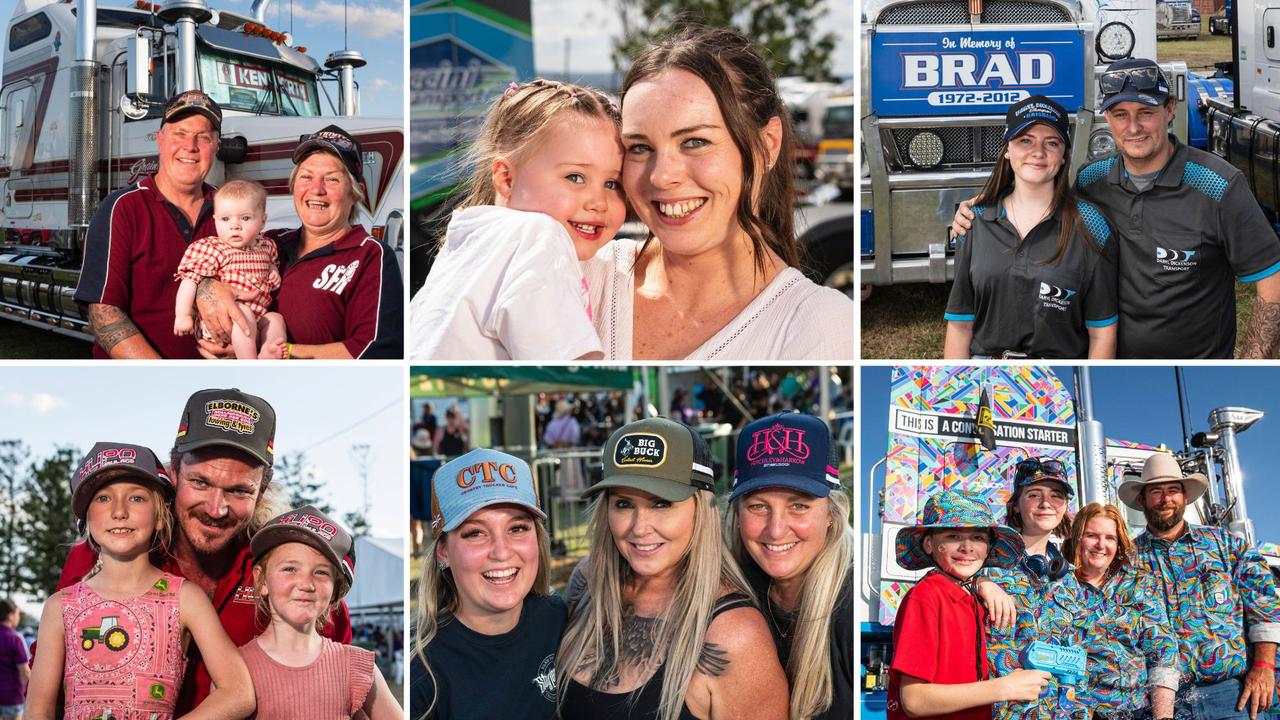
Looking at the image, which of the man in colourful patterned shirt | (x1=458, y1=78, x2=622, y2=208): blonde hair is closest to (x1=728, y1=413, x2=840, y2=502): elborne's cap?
(x1=458, y1=78, x2=622, y2=208): blonde hair

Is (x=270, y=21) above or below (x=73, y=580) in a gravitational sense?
above

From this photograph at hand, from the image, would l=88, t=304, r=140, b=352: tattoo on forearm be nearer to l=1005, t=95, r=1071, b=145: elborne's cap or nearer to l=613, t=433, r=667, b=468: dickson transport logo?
l=613, t=433, r=667, b=468: dickson transport logo

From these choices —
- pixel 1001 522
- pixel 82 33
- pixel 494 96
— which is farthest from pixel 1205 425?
pixel 82 33

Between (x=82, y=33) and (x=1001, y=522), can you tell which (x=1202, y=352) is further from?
(x=82, y=33)

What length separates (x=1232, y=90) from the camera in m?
4.09

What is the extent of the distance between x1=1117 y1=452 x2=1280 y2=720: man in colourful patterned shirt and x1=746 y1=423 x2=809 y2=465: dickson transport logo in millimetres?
1364

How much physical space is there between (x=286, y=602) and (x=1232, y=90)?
12.6 ft

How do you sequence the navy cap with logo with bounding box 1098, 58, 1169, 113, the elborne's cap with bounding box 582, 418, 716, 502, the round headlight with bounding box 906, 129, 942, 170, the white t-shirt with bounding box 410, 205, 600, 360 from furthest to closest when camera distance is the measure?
the round headlight with bounding box 906, 129, 942, 170
the navy cap with logo with bounding box 1098, 58, 1169, 113
the elborne's cap with bounding box 582, 418, 716, 502
the white t-shirt with bounding box 410, 205, 600, 360

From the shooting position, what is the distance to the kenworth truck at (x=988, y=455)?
12.9 ft

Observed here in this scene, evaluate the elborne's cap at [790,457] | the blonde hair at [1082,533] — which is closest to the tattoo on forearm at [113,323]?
the elborne's cap at [790,457]

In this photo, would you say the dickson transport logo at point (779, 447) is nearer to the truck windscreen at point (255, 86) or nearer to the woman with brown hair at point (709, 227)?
the woman with brown hair at point (709, 227)

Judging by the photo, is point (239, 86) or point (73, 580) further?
point (239, 86)

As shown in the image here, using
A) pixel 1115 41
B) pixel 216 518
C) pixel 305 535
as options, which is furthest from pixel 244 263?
pixel 1115 41

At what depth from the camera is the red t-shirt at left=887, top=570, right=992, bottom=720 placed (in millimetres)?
3625
